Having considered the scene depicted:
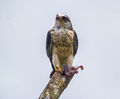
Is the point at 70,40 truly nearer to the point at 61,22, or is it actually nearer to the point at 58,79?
the point at 61,22

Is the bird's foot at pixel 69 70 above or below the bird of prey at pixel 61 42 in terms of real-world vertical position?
below

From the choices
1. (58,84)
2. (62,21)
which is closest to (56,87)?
(58,84)

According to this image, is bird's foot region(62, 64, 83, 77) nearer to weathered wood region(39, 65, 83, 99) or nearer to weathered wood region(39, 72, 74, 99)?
weathered wood region(39, 65, 83, 99)

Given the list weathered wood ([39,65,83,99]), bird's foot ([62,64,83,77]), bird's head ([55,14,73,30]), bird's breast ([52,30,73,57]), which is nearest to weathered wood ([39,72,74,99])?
weathered wood ([39,65,83,99])

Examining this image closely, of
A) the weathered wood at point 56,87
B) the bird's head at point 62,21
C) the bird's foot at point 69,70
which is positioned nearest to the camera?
the weathered wood at point 56,87

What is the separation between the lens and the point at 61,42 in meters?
9.11

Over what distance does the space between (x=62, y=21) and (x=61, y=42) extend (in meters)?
0.64

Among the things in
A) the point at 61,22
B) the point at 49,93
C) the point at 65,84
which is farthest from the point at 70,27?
the point at 49,93

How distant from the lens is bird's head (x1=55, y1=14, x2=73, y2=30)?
353 inches

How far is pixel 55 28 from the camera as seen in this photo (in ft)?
30.1

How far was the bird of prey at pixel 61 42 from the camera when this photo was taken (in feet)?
29.7

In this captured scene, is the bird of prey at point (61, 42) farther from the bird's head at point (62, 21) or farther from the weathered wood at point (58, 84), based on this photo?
the weathered wood at point (58, 84)

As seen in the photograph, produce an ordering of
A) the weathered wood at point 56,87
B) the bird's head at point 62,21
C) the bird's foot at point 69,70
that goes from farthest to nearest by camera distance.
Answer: the bird's head at point 62,21
the bird's foot at point 69,70
the weathered wood at point 56,87

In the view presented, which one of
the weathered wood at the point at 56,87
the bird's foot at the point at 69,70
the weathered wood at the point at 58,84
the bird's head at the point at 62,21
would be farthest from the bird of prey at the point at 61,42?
the weathered wood at the point at 56,87
